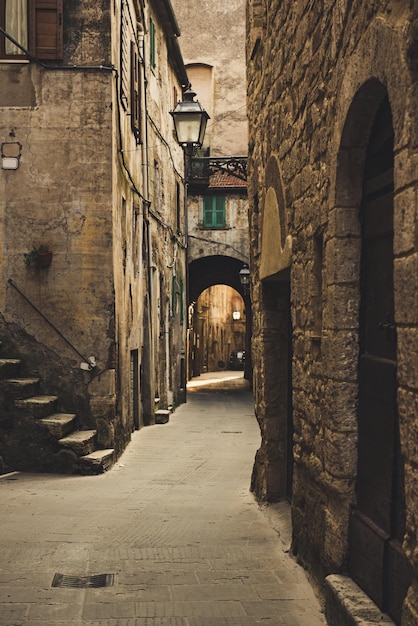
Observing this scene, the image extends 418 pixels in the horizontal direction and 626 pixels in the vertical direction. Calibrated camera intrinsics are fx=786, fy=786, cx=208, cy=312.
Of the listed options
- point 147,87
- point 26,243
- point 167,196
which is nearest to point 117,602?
point 26,243

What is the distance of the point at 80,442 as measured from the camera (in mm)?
9859

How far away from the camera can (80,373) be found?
417 inches

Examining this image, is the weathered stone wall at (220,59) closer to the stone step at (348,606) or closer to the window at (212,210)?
the window at (212,210)

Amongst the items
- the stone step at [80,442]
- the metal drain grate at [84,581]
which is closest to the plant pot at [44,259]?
the stone step at [80,442]

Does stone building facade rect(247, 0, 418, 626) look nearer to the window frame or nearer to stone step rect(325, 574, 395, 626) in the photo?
stone step rect(325, 574, 395, 626)

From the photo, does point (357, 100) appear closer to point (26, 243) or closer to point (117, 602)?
point (117, 602)

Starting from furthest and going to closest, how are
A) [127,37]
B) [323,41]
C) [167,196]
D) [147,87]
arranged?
[167,196] → [147,87] → [127,37] → [323,41]

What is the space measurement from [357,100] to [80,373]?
735 centimetres

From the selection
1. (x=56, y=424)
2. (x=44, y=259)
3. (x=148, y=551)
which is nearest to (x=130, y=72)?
(x=44, y=259)

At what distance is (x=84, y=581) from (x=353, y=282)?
2.67 m

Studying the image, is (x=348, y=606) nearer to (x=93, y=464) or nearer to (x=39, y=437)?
(x=93, y=464)

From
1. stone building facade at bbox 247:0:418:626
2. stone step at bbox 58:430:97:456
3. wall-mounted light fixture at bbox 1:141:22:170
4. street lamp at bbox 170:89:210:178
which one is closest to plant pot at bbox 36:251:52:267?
wall-mounted light fixture at bbox 1:141:22:170

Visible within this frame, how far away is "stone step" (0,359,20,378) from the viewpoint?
10070mm

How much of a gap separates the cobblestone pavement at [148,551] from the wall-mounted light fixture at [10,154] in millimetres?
4128
